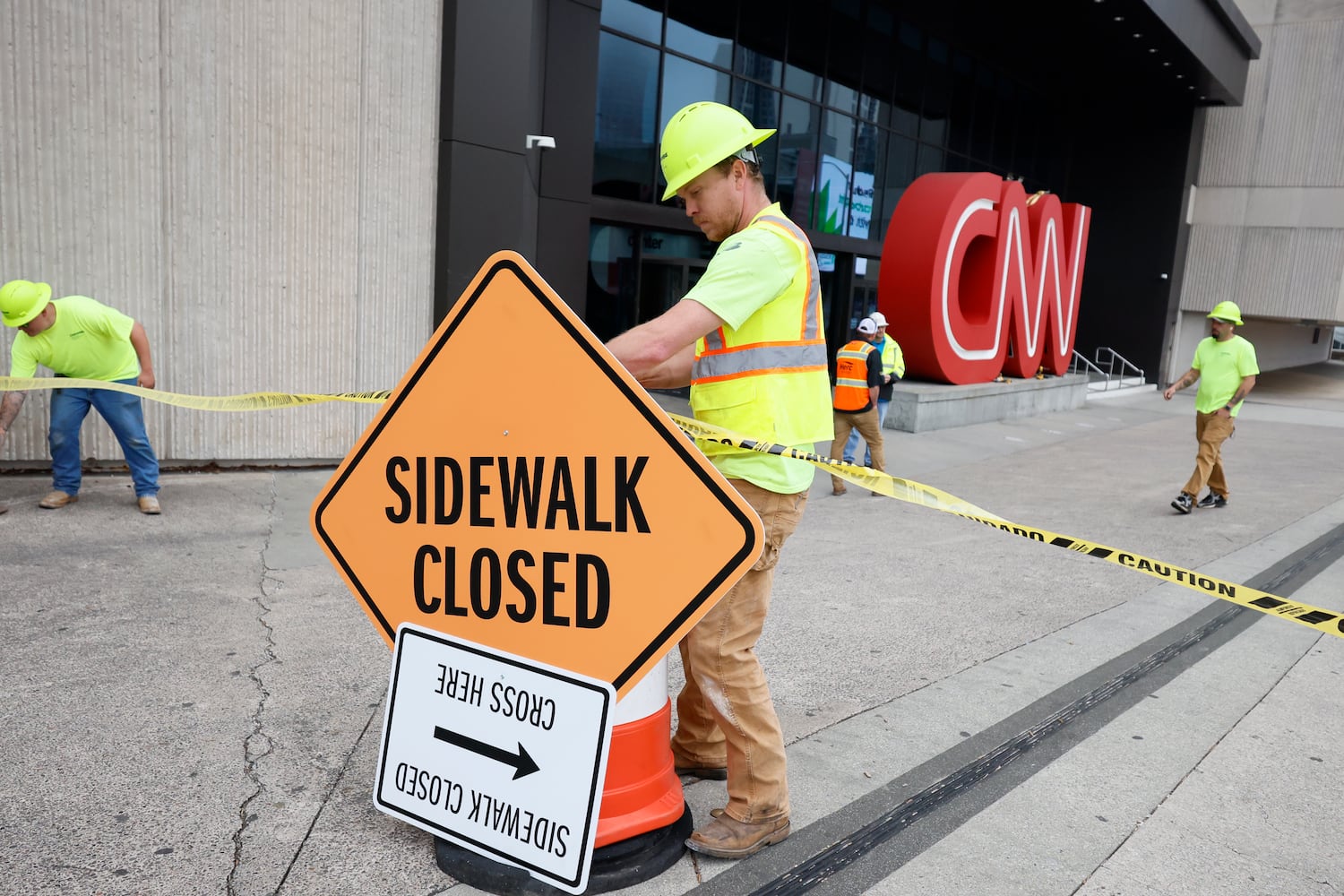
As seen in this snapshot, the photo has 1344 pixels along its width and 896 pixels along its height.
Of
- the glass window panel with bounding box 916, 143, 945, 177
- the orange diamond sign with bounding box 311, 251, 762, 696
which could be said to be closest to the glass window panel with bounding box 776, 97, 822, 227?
the glass window panel with bounding box 916, 143, 945, 177

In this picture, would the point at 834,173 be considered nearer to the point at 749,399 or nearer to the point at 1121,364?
the point at 1121,364

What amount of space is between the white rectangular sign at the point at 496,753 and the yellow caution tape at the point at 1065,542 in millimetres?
831

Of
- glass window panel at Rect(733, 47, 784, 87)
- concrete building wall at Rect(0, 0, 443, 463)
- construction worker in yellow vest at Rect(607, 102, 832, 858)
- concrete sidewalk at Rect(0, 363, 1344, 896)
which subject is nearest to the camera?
construction worker in yellow vest at Rect(607, 102, 832, 858)

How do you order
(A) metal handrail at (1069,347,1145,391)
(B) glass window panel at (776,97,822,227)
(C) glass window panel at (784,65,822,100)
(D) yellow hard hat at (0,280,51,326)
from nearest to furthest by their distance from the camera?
1. (D) yellow hard hat at (0,280,51,326)
2. (C) glass window panel at (784,65,822,100)
3. (B) glass window panel at (776,97,822,227)
4. (A) metal handrail at (1069,347,1145,391)

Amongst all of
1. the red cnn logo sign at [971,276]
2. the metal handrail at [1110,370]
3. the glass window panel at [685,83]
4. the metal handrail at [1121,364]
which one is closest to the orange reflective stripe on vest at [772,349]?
the red cnn logo sign at [971,276]

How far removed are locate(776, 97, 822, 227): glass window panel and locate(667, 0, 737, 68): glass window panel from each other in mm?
1946

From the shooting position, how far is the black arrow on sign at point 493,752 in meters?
2.55

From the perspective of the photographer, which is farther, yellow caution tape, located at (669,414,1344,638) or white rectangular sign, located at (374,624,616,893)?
yellow caution tape, located at (669,414,1344,638)

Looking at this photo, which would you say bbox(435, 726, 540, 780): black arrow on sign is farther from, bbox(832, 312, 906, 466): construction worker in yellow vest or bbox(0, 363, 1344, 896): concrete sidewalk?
bbox(832, 312, 906, 466): construction worker in yellow vest

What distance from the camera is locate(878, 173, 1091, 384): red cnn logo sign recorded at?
14391mm

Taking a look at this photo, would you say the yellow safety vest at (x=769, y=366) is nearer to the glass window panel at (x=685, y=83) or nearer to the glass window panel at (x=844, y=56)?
the glass window panel at (x=685, y=83)

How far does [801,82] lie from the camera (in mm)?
18062

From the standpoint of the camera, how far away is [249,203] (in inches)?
311

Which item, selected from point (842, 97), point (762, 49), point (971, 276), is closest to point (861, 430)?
point (971, 276)
